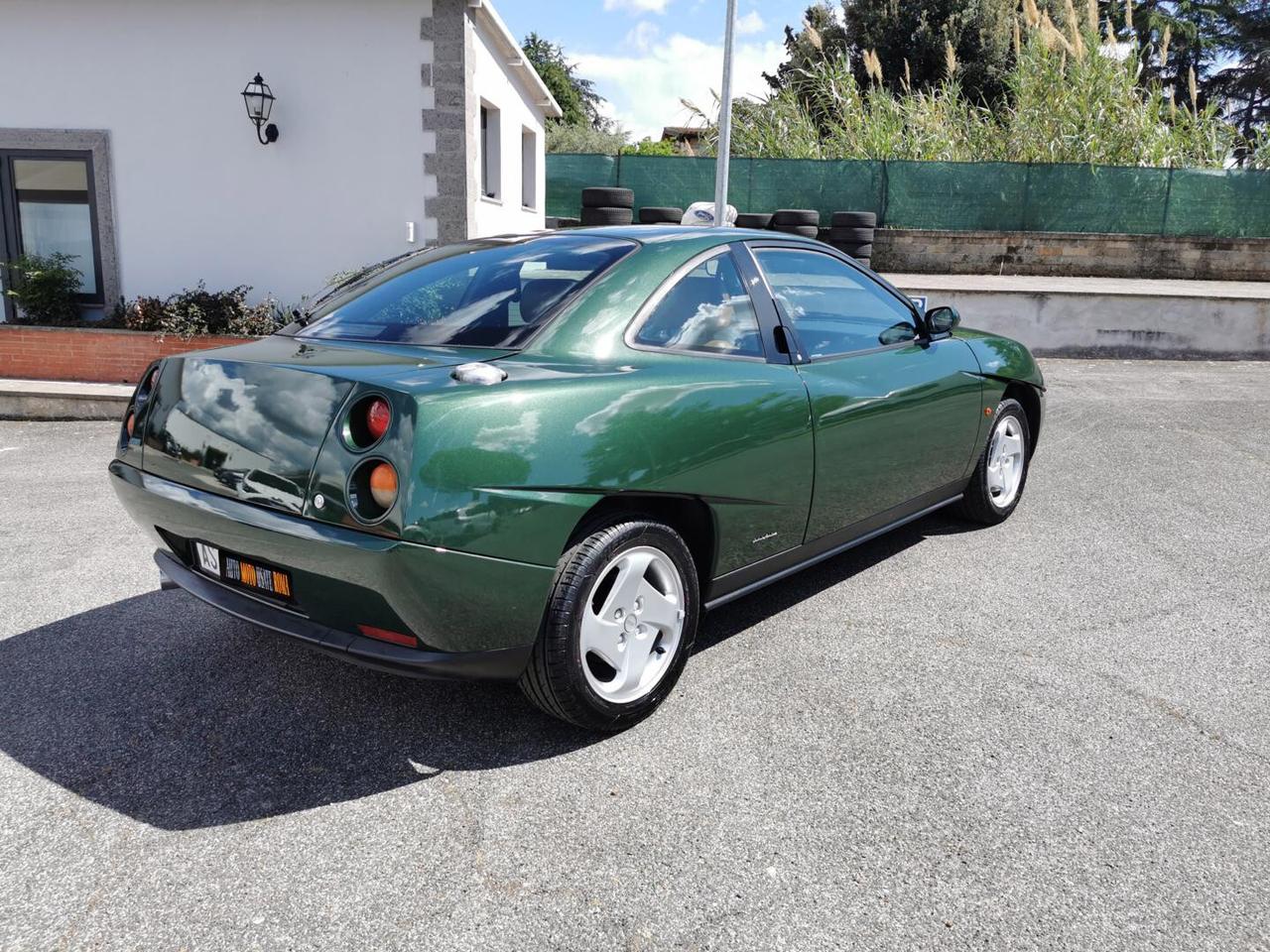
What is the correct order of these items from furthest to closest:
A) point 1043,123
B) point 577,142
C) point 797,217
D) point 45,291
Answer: point 577,142
point 1043,123
point 797,217
point 45,291

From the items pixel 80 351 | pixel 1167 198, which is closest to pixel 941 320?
pixel 80 351

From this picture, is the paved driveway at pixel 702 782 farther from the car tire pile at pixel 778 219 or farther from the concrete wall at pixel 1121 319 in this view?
the car tire pile at pixel 778 219

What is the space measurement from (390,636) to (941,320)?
3044 millimetres

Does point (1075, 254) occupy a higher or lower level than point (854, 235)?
lower

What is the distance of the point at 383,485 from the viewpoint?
2.41 metres

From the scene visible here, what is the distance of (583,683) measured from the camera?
2736mm

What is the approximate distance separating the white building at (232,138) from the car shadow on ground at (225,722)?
7141 millimetres

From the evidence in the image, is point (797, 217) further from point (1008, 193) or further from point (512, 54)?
point (512, 54)

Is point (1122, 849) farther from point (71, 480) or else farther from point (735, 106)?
point (735, 106)

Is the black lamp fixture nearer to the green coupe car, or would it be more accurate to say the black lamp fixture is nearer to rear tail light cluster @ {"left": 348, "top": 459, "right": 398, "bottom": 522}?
the green coupe car

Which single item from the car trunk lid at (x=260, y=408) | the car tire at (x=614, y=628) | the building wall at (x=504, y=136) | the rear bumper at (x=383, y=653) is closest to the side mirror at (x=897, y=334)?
the car tire at (x=614, y=628)

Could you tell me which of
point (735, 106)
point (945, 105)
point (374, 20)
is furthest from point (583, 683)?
point (735, 106)

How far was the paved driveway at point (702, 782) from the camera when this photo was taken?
2.13 meters

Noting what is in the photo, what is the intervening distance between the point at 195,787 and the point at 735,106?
63.3 ft
